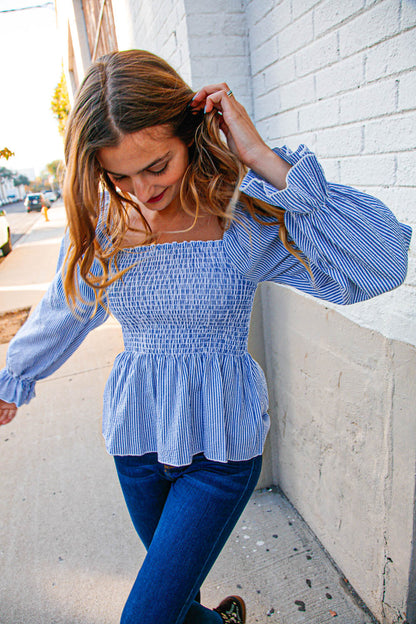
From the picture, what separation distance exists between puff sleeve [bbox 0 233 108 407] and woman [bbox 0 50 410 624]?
0.07m

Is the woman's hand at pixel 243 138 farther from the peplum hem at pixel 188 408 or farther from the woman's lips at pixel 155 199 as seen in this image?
the peplum hem at pixel 188 408

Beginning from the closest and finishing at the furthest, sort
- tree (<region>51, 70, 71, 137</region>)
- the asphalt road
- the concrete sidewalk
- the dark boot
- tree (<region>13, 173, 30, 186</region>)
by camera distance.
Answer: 1. the dark boot
2. the concrete sidewalk
3. tree (<region>51, 70, 71, 137</region>)
4. the asphalt road
5. tree (<region>13, 173, 30, 186</region>)

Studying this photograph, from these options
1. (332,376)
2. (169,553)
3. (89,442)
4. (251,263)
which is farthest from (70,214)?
(89,442)

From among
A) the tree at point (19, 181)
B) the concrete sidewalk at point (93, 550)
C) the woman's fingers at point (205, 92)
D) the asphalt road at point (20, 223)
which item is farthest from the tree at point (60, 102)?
the tree at point (19, 181)

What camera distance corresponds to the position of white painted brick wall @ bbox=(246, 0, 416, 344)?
130 cm

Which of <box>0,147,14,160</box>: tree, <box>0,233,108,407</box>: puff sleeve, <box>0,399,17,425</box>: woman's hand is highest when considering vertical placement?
<box>0,147,14,160</box>: tree

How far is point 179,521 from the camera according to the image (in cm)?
117

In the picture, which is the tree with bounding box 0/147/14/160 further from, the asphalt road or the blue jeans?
the asphalt road

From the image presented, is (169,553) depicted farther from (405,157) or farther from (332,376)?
(405,157)

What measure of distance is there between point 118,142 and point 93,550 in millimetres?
1962

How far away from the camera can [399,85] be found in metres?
1.29

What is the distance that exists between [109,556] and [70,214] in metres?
1.73

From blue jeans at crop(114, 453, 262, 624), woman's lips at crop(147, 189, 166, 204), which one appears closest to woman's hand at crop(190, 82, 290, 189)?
woman's lips at crop(147, 189, 166, 204)

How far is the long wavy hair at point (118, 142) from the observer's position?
46.8 inches
